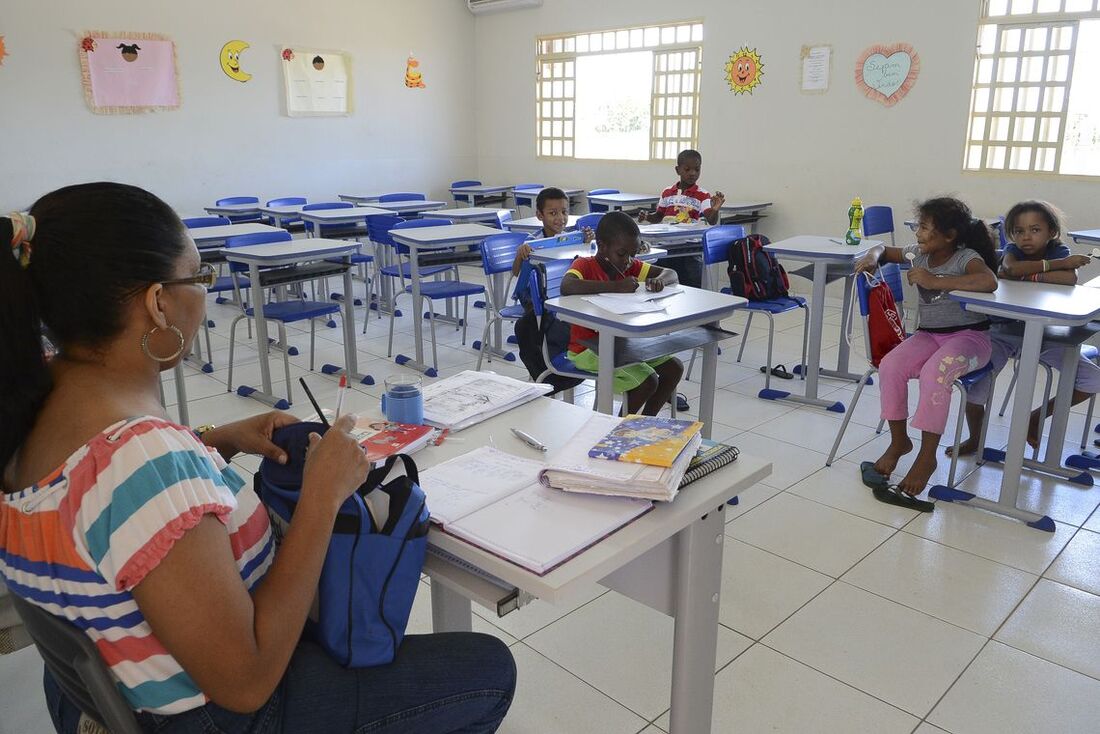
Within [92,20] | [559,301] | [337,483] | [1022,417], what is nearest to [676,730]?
[337,483]

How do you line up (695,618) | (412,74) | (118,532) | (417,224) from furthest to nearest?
(412,74), (417,224), (695,618), (118,532)

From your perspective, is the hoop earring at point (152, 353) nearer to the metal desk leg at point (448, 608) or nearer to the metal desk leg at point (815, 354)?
the metal desk leg at point (448, 608)

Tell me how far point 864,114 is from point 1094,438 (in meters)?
3.63

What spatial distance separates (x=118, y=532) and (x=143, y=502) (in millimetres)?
38

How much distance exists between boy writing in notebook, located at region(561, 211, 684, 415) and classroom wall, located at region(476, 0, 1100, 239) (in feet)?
11.6

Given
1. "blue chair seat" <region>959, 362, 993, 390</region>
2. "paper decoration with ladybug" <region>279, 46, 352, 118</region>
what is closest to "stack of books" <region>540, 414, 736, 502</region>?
"blue chair seat" <region>959, 362, 993, 390</region>

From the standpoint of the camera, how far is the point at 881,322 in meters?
3.06

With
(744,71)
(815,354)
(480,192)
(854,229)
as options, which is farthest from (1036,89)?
(480,192)

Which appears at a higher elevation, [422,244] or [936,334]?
[422,244]

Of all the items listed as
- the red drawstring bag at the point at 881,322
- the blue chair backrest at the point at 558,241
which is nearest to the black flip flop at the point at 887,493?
the red drawstring bag at the point at 881,322

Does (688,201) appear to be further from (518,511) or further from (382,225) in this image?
(518,511)

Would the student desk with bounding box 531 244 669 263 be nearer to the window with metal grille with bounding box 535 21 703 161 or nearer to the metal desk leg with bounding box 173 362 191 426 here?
the metal desk leg with bounding box 173 362 191 426

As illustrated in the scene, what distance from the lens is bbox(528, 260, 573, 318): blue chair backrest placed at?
3.16 meters

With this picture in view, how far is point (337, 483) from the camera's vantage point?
3.38ft
